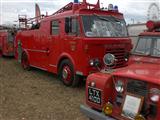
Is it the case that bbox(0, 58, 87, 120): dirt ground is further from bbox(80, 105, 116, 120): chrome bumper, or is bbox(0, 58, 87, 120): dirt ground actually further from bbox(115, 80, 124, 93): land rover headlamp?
bbox(115, 80, 124, 93): land rover headlamp

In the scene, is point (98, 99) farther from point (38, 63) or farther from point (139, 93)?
point (38, 63)

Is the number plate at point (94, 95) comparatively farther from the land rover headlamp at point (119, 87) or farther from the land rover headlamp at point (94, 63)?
the land rover headlamp at point (94, 63)

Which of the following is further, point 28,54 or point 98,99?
point 28,54

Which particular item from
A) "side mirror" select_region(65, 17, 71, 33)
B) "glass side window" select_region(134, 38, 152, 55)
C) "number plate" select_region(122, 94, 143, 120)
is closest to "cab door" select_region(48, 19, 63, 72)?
"side mirror" select_region(65, 17, 71, 33)

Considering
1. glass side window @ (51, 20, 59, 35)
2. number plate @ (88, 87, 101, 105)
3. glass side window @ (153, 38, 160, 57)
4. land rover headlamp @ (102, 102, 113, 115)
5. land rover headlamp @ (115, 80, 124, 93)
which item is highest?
glass side window @ (51, 20, 59, 35)

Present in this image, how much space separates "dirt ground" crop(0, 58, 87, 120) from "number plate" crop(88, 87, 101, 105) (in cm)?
165

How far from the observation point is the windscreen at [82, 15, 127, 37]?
9523 millimetres

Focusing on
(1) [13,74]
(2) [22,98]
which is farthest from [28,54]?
(2) [22,98]

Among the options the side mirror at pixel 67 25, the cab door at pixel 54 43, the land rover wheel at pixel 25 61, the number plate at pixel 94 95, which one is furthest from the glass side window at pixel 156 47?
the land rover wheel at pixel 25 61

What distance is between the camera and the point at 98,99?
5.21 m

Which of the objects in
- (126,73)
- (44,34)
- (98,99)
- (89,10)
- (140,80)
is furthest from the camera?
(44,34)

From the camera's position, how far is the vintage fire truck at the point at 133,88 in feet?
14.4

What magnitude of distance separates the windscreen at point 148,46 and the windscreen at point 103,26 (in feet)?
11.2

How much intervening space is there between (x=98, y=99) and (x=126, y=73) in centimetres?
71
